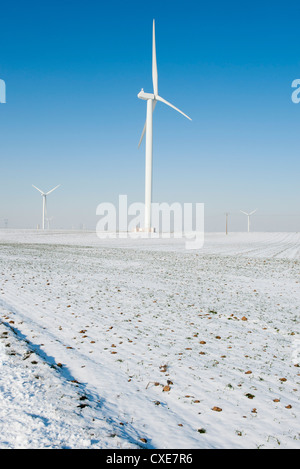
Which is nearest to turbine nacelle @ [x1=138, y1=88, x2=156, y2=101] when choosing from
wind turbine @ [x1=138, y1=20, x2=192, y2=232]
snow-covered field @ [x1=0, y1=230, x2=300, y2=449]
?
wind turbine @ [x1=138, y1=20, x2=192, y2=232]

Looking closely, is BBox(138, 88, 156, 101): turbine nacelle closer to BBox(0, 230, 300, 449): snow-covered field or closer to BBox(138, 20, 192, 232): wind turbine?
BBox(138, 20, 192, 232): wind turbine

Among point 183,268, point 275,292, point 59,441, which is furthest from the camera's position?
point 183,268

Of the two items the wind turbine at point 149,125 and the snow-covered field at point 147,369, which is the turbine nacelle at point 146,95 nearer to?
the wind turbine at point 149,125

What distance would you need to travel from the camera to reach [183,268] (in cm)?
2288

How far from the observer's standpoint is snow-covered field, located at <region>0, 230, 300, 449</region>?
4688 mm

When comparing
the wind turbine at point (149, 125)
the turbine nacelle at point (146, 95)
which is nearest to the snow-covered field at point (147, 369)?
the wind turbine at point (149, 125)

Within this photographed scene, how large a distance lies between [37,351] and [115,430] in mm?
3392

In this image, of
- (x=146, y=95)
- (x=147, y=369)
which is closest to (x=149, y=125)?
(x=146, y=95)

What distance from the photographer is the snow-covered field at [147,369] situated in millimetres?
4688

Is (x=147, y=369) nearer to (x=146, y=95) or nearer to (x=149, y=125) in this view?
(x=149, y=125)

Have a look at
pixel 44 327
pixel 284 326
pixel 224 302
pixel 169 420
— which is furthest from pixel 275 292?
pixel 169 420

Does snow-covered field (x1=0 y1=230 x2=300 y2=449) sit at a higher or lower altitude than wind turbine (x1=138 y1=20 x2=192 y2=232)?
lower
